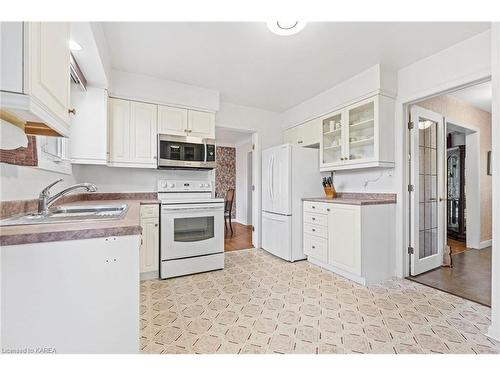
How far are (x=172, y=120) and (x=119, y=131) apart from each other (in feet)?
2.10

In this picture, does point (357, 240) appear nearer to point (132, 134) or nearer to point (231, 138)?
point (132, 134)

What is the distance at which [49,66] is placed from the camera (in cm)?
92

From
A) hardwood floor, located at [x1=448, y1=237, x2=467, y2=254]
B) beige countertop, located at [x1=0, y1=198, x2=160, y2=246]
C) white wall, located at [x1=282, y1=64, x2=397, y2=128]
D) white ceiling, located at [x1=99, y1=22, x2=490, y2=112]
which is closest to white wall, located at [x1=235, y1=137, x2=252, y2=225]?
white wall, located at [x1=282, y1=64, x2=397, y2=128]

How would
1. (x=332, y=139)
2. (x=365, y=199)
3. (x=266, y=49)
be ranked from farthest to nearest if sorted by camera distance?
(x=332, y=139) < (x=365, y=199) < (x=266, y=49)

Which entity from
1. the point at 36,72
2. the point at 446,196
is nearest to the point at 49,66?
the point at 36,72

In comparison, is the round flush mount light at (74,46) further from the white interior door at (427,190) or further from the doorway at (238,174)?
the doorway at (238,174)

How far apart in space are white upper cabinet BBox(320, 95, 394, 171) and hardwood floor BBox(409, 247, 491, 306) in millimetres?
1371

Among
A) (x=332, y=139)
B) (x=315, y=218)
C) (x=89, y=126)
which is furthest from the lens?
(x=332, y=139)

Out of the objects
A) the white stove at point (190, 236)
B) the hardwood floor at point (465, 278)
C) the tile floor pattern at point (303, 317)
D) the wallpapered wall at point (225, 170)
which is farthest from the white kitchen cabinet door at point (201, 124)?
the wallpapered wall at point (225, 170)

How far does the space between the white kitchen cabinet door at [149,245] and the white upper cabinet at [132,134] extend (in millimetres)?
763

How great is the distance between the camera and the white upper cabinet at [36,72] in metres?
0.72

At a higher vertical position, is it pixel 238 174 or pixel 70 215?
pixel 238 174

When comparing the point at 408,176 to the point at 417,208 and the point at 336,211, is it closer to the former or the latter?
the point at 417,208
